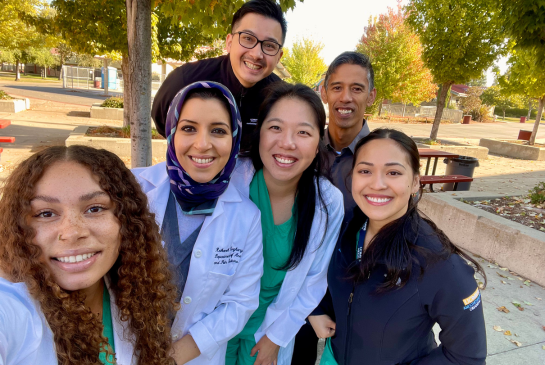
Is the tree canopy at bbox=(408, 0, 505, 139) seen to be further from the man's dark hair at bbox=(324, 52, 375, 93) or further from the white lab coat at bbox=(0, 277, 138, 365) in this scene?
the white lab coat at bbox=(0, 277, 138, 365)

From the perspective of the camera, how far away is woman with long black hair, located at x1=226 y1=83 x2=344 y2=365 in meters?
1.89

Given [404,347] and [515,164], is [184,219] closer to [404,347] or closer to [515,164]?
[404,347]

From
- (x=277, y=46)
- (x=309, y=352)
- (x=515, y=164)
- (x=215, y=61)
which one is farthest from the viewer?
(x=515, y=164)

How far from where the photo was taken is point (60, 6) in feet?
26.0

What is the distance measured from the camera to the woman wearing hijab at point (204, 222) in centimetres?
162

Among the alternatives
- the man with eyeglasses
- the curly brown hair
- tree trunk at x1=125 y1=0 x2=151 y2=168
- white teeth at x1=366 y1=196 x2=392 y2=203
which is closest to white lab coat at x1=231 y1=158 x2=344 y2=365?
white teeth at x1=366 y1=196 x2=392 y2=203

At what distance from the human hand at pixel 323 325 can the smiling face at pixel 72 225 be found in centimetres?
124

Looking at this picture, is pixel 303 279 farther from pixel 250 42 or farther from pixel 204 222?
pixel 250 42

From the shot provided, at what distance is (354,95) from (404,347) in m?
2.07

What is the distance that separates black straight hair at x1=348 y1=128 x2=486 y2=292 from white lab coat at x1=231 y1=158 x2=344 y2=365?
0.28 meters

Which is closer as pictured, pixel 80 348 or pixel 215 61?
pixel 80 348

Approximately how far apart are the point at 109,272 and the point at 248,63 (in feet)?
5.92

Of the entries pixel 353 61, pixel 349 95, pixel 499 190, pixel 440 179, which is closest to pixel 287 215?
pixel 349 95

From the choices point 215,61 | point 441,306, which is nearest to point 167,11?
point 215,61
